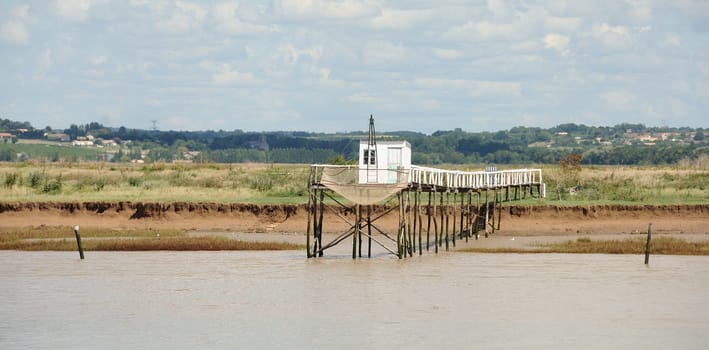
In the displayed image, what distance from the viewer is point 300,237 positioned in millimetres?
58719

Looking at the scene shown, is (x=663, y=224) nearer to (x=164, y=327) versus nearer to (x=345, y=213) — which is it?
(x=345, y=213)

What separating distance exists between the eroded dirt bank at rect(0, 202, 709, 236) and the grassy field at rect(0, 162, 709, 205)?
55.2 inches

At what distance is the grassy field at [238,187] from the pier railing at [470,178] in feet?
6.02

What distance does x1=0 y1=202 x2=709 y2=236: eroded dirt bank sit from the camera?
61312 millimetres

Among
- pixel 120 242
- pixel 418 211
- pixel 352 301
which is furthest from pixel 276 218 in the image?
pixel 352 301

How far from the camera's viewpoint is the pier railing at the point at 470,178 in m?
48.2

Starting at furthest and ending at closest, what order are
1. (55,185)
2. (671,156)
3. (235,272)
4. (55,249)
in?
(671,156)
(55,185)
(55,249)
(235,272)

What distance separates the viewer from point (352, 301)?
3625 cm

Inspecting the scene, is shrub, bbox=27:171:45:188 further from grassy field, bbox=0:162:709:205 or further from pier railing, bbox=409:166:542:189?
pier railing, bbox=409:166:542:189

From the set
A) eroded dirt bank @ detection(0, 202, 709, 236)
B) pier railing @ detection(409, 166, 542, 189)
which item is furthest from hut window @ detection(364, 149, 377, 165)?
eroded dirt bank @ detection(0, 202, 709, 236)

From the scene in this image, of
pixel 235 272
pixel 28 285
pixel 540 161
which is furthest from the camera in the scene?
pixel 540 161

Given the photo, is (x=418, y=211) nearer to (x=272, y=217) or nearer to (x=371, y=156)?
(x=371, y=156)

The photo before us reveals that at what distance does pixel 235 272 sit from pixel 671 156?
139m

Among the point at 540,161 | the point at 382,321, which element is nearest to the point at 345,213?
the point at 382,321
